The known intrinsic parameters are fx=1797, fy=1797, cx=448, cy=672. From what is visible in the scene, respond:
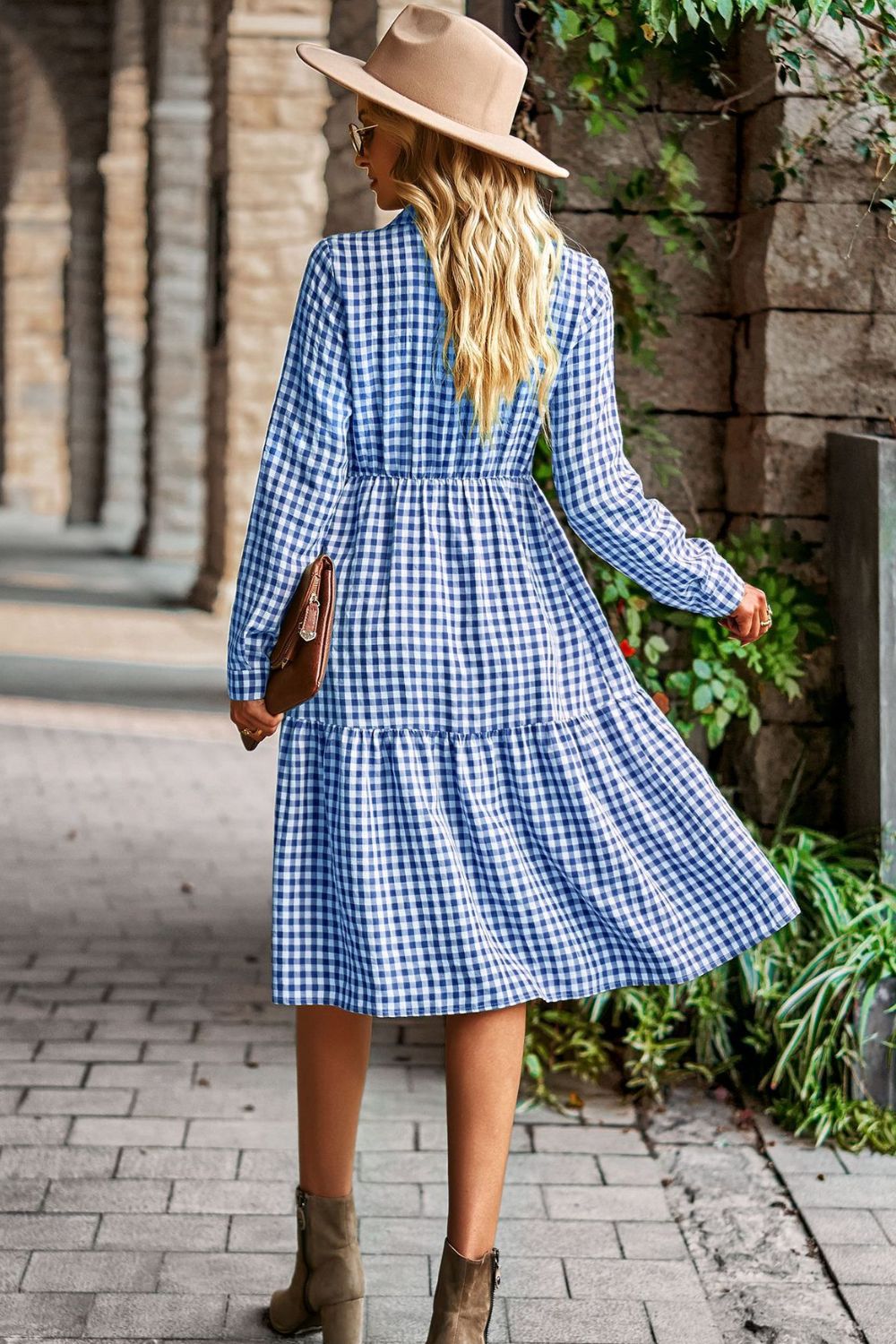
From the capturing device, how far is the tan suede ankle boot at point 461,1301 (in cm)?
230

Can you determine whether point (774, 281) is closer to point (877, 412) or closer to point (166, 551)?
point (877, 412)

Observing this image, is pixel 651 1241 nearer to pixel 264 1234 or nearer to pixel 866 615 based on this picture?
pixel 264 1234

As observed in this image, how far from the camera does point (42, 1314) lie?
99.3 inches

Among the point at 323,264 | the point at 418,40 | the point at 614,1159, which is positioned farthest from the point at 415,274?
the point at 614,1159

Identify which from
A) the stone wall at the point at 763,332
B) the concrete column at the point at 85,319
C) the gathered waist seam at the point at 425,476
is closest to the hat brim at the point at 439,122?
the gathered waist seam at the point at 425,476

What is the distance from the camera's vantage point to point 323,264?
88.6 inches

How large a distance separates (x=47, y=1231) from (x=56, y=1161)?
0.31 metres

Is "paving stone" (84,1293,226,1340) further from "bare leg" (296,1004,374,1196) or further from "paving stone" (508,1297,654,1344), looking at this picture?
"paving stone" (508,1297,654,1344)

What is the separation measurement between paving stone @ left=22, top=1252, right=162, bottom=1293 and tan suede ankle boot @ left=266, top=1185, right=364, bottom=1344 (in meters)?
0.29

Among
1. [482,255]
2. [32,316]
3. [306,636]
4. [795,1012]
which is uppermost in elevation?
[32,316]

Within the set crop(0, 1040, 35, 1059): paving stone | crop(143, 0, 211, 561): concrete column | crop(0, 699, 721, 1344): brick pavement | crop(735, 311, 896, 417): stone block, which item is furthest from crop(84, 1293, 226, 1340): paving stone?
crop(143, 0, 211, 561): concrete column

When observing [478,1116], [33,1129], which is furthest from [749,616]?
[33,1129]

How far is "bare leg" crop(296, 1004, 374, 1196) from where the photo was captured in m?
2.41

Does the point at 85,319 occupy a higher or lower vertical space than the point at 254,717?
higher
